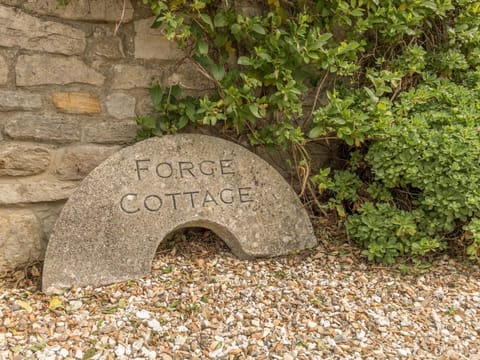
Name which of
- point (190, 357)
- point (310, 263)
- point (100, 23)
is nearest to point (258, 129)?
point (310, 263)

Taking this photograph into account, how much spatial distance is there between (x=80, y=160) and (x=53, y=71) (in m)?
0.48

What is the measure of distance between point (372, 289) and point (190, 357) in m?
1.06

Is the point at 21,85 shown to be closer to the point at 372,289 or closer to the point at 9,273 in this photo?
the point at 9,273

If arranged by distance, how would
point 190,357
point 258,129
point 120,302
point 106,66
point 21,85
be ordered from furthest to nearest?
1. point 258,129
2. point 106,66
3. point 21,85
4. point 120,302
5. point 190,357

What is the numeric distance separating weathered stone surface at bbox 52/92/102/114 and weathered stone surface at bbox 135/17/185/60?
35cm

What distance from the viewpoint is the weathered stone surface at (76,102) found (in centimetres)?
243

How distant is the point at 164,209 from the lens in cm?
242

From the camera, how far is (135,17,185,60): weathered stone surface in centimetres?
255

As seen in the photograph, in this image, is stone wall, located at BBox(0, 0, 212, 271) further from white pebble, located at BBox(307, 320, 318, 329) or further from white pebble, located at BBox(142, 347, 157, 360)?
white pebble, located at BBox(307, 320, 318, 329)

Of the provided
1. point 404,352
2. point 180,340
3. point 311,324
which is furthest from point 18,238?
point 404,352

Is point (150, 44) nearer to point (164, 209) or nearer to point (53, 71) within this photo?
point (53, 71)

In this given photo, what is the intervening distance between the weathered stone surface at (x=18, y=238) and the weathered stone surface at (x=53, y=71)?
0.68m

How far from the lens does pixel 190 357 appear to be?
1877 mm

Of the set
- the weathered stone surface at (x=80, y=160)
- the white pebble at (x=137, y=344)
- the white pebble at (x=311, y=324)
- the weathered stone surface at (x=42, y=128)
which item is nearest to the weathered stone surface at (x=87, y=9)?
the weathered stone surface at (x=42, y=128)
